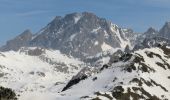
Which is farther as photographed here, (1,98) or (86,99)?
(86,99)

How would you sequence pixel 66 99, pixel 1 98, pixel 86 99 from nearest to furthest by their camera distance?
pixel 1 98 < pixel 86 99 < pixel 66 99

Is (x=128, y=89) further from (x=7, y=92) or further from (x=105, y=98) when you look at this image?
(x=7, y=92)

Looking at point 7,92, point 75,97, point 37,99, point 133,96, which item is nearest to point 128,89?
point 133,96

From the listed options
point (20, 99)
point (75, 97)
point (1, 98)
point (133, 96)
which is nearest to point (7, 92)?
point (1, 98)

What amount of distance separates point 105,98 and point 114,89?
44.7 feet

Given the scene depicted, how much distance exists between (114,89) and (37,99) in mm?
33234

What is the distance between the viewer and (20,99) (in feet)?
636

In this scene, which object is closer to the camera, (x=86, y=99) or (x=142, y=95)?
(x=86, y=99)

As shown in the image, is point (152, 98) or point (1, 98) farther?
point (152, 98)

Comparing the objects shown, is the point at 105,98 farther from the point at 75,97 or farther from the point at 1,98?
the point at 1,98

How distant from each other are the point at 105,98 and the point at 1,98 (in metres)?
45.5

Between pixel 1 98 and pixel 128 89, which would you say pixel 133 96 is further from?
pixel 1 98

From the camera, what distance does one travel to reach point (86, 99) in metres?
184

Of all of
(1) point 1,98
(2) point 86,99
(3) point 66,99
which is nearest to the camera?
(1) point 1,98
